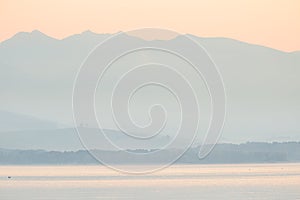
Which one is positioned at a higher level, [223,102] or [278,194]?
[223,102]

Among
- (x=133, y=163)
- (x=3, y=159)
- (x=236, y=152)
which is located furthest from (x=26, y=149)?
(x=236, y=152)

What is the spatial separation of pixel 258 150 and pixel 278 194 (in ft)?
271

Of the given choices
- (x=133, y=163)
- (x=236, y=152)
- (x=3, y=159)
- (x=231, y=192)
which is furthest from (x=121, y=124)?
(x=3, y=159)

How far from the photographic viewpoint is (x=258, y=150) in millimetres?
148125

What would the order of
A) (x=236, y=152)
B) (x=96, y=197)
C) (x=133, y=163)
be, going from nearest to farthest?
(x=96, y=197), (x=133, y=163), (x=236, y=152)

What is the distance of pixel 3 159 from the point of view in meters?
161

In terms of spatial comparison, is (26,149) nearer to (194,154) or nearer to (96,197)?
(194,154)

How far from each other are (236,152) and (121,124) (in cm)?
7304

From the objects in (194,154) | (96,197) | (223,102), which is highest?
(223,102)

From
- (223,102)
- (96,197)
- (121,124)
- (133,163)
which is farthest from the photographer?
(133,163)

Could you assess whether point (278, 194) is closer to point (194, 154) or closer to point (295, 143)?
point (295, 143)

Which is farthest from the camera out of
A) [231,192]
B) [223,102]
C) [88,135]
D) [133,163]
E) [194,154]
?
[194,154]

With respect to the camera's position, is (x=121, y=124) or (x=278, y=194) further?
(x=121, y=124)

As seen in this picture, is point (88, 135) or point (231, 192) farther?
point (88, 135)
